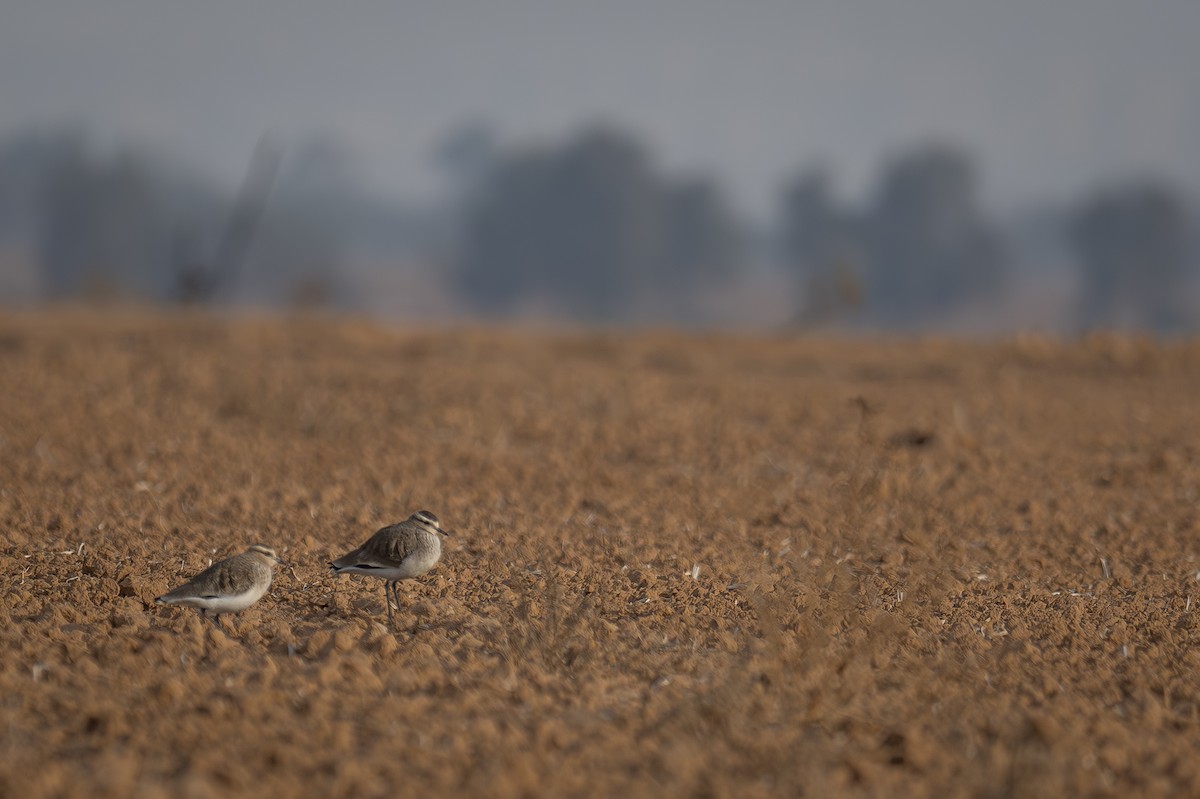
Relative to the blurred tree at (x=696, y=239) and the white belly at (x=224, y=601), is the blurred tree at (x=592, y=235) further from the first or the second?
the white belly at (x=224, y=601)

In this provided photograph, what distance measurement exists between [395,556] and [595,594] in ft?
3.44

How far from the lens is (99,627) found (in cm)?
525

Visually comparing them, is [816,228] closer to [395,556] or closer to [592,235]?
[592,235]

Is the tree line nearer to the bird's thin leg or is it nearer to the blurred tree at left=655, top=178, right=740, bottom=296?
the blurred tree at left=655, top=178, right=740, bottom=296

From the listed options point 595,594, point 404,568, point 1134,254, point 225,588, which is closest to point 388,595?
point 404,568

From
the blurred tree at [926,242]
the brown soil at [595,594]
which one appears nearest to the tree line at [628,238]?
the blurred tree at [926,242]

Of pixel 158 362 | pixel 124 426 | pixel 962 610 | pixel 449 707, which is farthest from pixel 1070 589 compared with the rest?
pixel 158 362

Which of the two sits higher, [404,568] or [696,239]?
[696,239]

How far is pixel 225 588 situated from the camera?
5.10 m

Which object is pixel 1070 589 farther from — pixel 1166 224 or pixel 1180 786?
pixel 1166 224

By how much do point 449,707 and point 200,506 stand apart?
360 centimetres

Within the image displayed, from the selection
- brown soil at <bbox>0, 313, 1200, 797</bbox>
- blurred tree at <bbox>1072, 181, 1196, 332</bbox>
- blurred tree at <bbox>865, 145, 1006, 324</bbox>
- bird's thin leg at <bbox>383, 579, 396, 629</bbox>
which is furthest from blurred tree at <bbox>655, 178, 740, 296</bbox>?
bird's thin leg at <bbox>383, 579, 396, 629</bbox>

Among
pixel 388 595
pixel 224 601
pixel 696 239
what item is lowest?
pixel 388 595

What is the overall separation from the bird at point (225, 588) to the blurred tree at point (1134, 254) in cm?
8010
